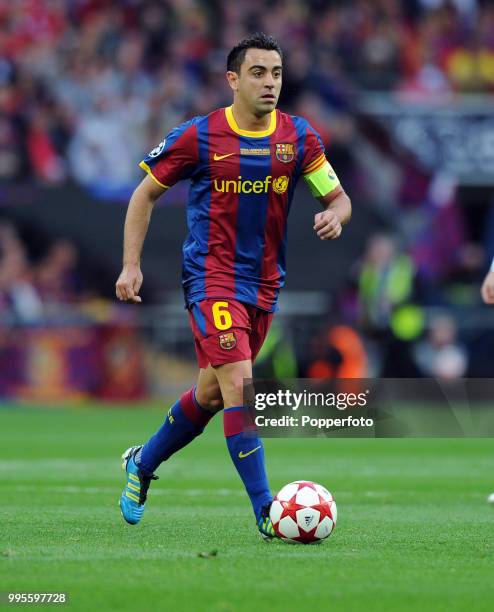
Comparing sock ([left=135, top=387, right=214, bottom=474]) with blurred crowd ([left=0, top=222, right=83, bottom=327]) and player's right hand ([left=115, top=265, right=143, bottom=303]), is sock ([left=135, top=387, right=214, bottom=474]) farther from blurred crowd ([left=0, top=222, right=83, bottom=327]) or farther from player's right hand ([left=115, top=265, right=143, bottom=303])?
blurred crowd ([left=0, top=222, right=83, bottom=327])

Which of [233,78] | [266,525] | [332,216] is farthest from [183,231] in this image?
[266,525]

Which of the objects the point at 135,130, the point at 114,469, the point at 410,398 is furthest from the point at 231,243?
the point at 135,130

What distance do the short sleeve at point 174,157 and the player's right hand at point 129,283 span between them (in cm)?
45

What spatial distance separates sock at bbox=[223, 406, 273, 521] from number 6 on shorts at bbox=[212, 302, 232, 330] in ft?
1.28

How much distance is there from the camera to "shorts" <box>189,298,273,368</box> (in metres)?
6.60

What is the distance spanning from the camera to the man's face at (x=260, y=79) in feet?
22.1

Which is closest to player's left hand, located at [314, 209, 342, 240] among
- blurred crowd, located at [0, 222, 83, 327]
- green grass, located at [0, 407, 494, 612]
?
green grass, located at [0, 407, 494, 612]

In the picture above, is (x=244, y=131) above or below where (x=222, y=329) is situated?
above

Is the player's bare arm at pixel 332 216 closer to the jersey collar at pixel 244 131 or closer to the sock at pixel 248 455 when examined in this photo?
the jersey collar at pixel 244 131

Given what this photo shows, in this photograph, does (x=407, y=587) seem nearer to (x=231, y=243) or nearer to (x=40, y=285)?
(x=231, y=243)

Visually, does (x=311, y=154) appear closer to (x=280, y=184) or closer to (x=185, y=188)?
(x=280, y=184)

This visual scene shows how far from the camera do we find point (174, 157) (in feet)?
22.5

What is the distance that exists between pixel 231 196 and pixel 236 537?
5.31 feet

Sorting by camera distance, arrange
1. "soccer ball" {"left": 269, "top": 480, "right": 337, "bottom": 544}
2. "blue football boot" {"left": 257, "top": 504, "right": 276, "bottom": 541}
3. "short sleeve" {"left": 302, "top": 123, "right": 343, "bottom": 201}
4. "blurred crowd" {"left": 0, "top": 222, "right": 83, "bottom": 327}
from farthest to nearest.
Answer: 1. "blurred crowd" {"left": 0, "top": 222, "right": 83, "bottom": 327}
2. "short sleeve" {"left": 302, "top": 123, "right": 343, "bottom": 201}
3. "blue football boot" {"left": 257, "top": 504, "right": 276, "bottom": 541}
4. "soccer ball" {"left": 269, "top": 480, "right": 337, "bottom": 544}
